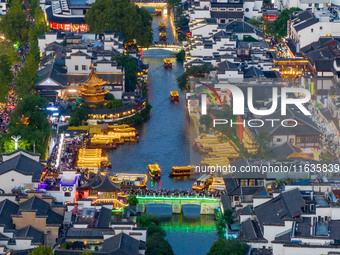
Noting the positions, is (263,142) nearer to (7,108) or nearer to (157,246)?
(157,246)

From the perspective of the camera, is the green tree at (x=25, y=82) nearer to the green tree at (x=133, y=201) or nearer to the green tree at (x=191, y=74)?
the green tree at (x=191, y=74)

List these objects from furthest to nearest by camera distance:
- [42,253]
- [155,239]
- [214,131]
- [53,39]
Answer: [53,39] < [214,131] < [155,239] < [42,253]

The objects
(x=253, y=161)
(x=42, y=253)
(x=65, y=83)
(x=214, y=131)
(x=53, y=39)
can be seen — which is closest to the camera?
(x=42, y=253)

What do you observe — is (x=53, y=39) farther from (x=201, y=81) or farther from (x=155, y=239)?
(x=155, y=239)

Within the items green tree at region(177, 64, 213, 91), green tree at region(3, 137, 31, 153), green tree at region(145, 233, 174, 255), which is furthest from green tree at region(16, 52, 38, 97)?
green tree at region(145, 233, 174, 255)

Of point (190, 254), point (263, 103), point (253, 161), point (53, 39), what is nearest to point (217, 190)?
point (253, 161)

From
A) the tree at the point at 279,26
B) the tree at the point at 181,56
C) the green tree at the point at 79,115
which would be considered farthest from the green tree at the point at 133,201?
the tree at the point at 279,26

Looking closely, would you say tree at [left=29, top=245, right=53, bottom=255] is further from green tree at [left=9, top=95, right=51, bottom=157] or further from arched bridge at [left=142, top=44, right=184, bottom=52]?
arched bridge at [left=142, top=44, right=184, bottom=52]
